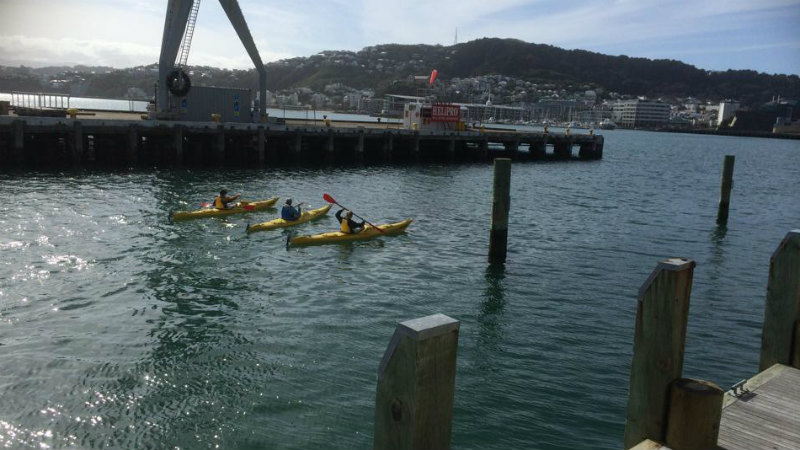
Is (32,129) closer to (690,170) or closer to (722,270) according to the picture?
(722,270)

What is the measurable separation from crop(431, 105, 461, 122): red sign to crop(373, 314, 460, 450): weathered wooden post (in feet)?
172

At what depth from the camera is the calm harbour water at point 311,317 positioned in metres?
9.40

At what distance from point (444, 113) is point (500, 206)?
38268 mm

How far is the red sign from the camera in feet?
180

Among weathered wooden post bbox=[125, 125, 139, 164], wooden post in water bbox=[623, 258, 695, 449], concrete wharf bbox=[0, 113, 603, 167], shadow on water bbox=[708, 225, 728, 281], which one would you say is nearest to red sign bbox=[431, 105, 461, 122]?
concrete wharf bbox=[0, 113, 603, 167]

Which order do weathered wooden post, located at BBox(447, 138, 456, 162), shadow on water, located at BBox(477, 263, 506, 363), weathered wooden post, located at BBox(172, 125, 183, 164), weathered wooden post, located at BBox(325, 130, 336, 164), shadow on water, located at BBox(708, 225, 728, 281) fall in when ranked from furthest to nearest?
1. weathered wooden post, located at BBox(447, 138, 456, 162)
2. weathered wooden post, located at BBox(325, 130, 336, 164)
3. weathered wooden post, located at BBox(172, 125, 183, 164)
4. shadow on water, located at BBox(708, 225, 728, 281)
5. shadow on water, located at BBox(477, 263, 506, 363)

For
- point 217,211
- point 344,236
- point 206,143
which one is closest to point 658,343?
point 344,236

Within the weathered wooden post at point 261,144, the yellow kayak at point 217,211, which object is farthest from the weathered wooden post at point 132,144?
the yellow kayak at point 217,211

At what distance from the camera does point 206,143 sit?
42906mm

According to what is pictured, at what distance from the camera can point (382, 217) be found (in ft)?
87.6

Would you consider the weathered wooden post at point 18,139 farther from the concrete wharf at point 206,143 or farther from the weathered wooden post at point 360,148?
the weathered wooden post at point 360,148

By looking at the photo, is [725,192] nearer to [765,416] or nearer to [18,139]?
[765,416]

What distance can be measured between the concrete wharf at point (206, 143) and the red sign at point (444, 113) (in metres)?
1.40

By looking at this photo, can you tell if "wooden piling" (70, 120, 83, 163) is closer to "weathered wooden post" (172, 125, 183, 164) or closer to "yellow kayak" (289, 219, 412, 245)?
"weathered wooden post" (172, 125, 183, 164)
